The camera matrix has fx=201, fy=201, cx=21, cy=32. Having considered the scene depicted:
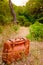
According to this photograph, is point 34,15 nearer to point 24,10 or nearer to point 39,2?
point 24,10

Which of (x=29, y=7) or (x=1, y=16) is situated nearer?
(x=1, y=16)

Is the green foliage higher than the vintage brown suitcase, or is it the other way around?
the vintage brown suitcase

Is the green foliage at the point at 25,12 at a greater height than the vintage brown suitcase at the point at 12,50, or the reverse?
the vintage brown suitcase at the point at 12,50

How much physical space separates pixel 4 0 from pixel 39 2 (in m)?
2.14

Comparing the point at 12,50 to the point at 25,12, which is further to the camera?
the point at 25,12

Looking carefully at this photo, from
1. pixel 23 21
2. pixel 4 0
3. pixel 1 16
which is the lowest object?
pixel 23 21

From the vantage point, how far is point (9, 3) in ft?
41.0

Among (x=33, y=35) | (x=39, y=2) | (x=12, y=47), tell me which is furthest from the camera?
(x=39, y=2)

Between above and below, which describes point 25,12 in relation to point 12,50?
below

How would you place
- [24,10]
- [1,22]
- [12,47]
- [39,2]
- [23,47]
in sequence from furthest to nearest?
[24,10] < [39,2] < [1,22] < [23,47] < [12,47]

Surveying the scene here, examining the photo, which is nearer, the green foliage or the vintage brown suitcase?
the vintage brown suitcase

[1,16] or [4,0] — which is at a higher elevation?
[4,0]

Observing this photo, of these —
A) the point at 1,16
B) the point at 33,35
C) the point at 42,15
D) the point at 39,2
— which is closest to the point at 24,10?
the point at 42,15

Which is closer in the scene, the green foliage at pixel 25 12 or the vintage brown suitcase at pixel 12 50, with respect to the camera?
the vintage brown suitcase at pixel 12 50
